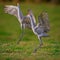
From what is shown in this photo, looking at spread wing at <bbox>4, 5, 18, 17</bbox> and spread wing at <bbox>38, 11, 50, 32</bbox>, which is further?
spread wing at <bbox>4, 5, 18, 17</bbox>

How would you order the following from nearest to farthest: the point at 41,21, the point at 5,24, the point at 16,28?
1. the point at 41,21
2. the point at 16,28
3. the point at 5,24

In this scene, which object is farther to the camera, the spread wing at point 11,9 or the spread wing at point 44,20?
the spread wing at point 11,9

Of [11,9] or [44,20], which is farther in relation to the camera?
[11,9]

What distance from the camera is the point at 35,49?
34.1ft

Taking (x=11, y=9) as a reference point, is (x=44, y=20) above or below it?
below

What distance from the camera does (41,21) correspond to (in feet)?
33.1

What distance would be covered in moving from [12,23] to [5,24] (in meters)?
0.46

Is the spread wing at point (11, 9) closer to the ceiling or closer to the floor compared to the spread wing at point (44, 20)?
closer to the ceiling

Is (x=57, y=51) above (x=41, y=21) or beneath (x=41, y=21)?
beneath

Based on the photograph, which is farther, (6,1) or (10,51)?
(6,1)

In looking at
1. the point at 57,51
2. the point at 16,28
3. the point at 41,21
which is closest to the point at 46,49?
the point at 57,51

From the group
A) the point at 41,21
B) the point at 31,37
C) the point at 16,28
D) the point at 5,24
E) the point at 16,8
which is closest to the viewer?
the point at 41,21

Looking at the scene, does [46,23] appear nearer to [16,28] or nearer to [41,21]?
[41,21]

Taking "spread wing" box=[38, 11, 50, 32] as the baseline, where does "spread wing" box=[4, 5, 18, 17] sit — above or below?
above
